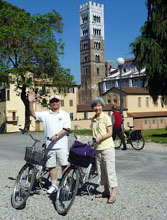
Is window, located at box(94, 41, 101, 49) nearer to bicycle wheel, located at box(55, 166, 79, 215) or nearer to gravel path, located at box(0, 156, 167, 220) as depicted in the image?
gravel path, located at box(0, 156, 167, 220)

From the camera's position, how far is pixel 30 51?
2645 cm

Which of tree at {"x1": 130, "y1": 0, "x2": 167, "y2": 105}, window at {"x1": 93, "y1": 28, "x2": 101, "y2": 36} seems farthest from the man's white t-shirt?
window at {"x1": 93, "y1": 28, "x2": 101, "y2": 36}

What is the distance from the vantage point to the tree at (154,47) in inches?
664

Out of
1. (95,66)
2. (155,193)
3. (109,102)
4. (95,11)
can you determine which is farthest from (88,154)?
(95,11)

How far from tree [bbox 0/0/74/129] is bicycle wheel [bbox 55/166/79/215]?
21450 mm

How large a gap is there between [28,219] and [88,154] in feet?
4.64

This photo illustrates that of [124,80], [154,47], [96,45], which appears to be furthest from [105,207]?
[96,45]

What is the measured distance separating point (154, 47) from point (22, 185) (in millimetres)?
13700

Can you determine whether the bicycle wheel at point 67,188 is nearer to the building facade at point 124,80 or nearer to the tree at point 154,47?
the tree at point 154,47

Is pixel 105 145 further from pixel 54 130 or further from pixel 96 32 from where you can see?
pixel 96 32

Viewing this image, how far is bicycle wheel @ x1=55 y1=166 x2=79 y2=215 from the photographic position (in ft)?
15.7

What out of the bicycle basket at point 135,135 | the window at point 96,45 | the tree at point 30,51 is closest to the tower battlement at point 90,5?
the window at point 96,45

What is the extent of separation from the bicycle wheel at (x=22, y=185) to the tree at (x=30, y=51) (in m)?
21.1

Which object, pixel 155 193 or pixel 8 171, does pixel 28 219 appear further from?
pixel 8 171
